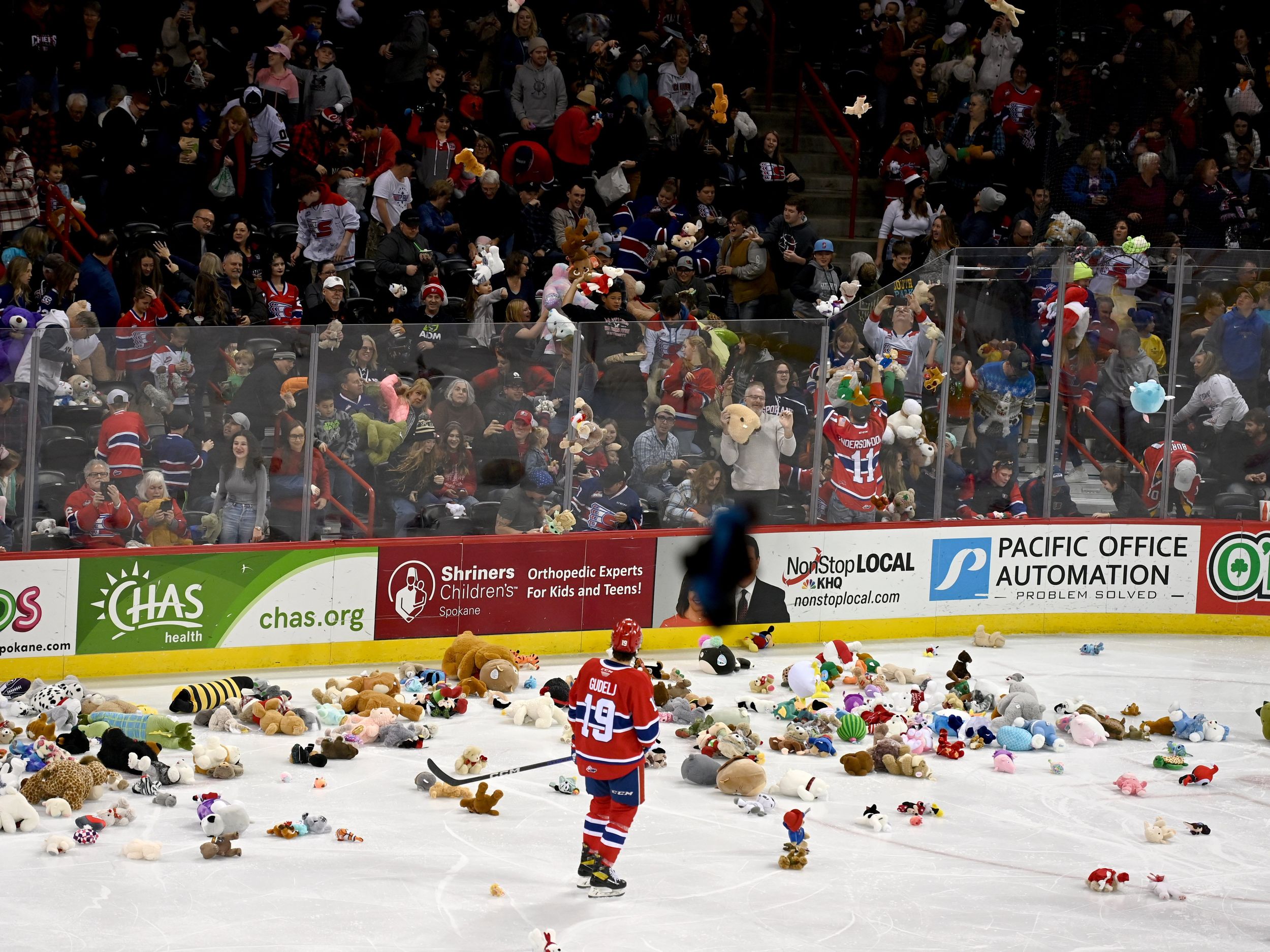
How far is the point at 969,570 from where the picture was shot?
52.6 feet

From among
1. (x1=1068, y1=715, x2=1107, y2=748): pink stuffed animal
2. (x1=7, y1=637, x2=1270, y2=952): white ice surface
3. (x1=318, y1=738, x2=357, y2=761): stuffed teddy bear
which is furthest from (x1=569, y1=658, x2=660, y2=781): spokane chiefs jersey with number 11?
(x1=1068, y1=715, x2=1107, y2=748): pink stuffed animal

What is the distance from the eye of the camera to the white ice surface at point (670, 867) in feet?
29.7

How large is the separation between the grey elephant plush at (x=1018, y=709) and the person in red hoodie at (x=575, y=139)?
759 centimetres

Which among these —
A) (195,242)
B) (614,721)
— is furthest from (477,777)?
(195,242)

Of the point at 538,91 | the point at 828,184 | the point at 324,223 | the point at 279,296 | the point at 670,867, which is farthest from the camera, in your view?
the point at 828,184

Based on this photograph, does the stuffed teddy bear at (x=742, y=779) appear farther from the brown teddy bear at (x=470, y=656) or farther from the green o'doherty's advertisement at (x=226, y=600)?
the green o'doherty's advertisement at (x=226, y=600)

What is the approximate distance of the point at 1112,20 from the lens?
20.1m

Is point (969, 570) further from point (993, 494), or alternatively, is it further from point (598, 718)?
point (598, 718)

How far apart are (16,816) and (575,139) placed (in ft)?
32.6

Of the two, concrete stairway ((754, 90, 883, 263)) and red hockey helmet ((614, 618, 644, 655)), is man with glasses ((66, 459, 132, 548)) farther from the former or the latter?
concrete stairway ((754, 90, 883, 263))

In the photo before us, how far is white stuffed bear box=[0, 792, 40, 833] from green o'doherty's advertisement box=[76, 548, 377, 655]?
2.92 metres

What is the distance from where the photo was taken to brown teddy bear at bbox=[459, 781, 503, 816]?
35.6 feet

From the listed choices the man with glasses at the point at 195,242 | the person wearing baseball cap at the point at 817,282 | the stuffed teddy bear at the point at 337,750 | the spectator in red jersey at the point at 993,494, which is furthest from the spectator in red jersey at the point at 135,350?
the spectator in red jersey at the point at 993,494

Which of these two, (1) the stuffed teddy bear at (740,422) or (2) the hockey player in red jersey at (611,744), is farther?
(1) the stuffed teddy bear at (740,422)
